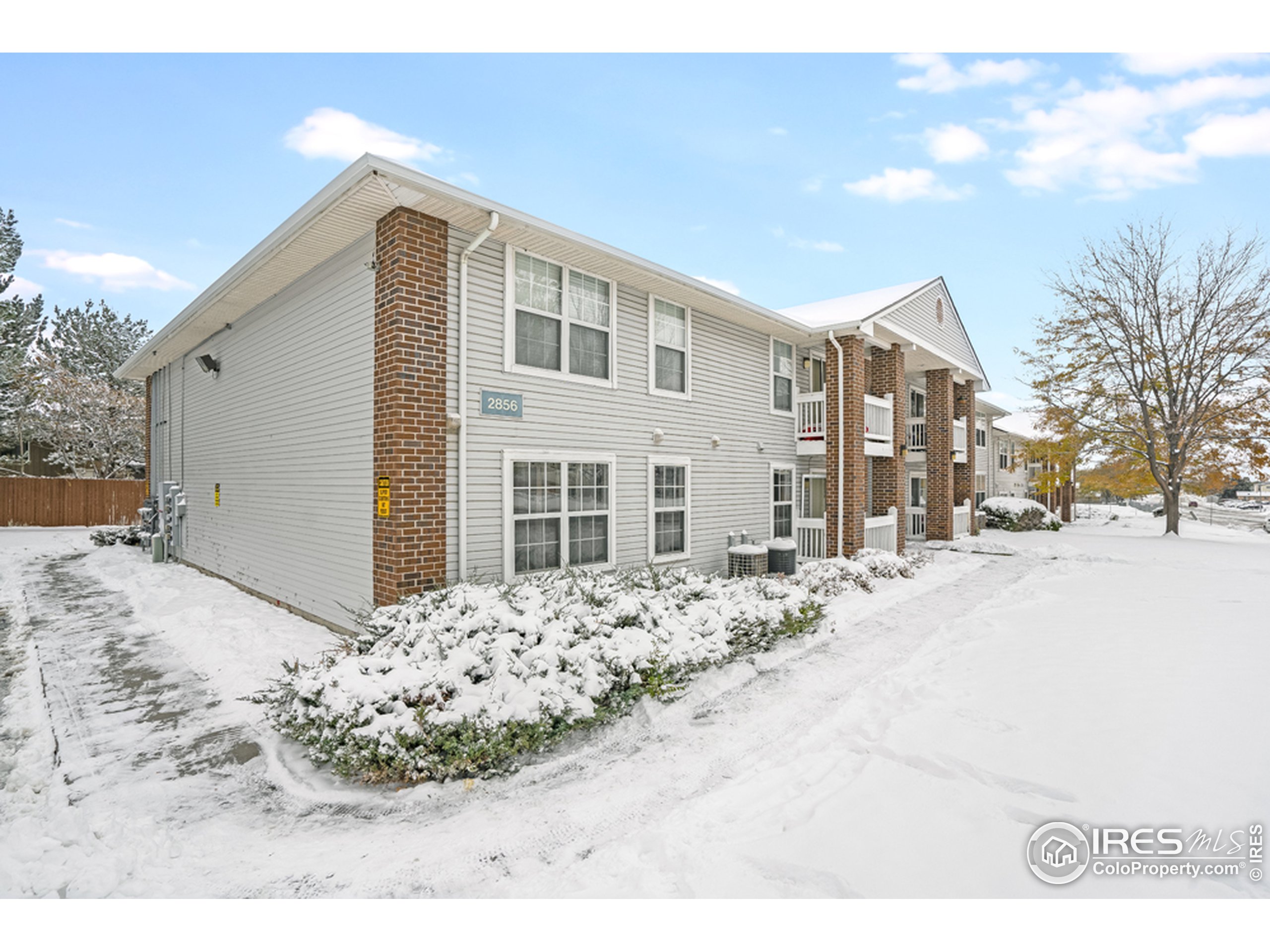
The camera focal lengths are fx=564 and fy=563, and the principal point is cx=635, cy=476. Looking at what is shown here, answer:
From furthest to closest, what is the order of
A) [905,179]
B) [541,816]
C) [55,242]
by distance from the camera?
[55,242]
[905,179]
[541,816]

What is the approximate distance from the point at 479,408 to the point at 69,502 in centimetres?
2555

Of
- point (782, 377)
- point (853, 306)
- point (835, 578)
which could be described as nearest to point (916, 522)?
point (853, 306)

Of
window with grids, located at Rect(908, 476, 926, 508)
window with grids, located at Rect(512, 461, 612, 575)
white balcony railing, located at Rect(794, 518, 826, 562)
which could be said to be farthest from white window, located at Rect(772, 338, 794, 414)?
window with grids, located at Rect(908, 476, 926, 508)

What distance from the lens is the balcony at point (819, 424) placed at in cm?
1260

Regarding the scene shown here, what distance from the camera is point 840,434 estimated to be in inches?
480

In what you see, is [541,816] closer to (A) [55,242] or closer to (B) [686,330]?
(B) [686,330]

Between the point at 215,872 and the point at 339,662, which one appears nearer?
the point at 215,872

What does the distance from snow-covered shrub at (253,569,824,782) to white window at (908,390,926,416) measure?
15216 mm

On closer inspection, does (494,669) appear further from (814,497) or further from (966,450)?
(966,450)

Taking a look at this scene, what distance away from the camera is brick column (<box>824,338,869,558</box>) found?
1233cm

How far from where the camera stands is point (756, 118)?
8.41 m
